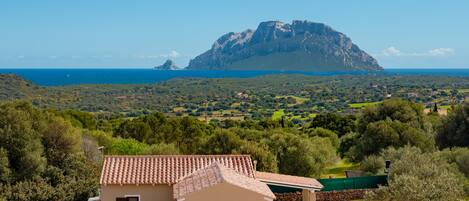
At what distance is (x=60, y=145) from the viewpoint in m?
31.1

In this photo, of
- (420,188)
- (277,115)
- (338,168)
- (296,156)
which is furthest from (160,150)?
(277,115)

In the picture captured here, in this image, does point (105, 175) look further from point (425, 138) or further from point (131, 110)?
point (131, 110)

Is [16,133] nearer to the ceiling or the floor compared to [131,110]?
nearer to the ceiling

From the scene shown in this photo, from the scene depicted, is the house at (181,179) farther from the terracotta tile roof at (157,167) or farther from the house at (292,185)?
the house at (292,185)

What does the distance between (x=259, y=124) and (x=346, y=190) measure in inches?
1382

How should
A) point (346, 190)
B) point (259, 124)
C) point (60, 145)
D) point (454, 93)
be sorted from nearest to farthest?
point (346, 190) → point (60, 145) → point (259, 124) → point (454, 93)

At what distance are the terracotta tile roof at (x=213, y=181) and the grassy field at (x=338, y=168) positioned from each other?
1823 centimetres

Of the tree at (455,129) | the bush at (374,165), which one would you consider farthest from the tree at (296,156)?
the tree at (455,129)

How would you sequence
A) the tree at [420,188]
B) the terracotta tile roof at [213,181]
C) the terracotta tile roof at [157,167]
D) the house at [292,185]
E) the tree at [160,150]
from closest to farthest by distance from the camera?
the tree at [420,188], the terracotta tile roof at [213,181], the terracotta tile roof at [157,167], the house at [292,185], the tree at [160,150]

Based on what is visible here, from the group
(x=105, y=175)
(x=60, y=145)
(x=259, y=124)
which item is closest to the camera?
(x=105, y=175)

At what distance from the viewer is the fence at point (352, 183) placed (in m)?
26.1

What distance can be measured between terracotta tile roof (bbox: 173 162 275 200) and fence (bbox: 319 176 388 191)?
262 inches

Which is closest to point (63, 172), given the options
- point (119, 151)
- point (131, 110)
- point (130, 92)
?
point (119, 151)

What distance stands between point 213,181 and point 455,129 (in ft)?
89.7
